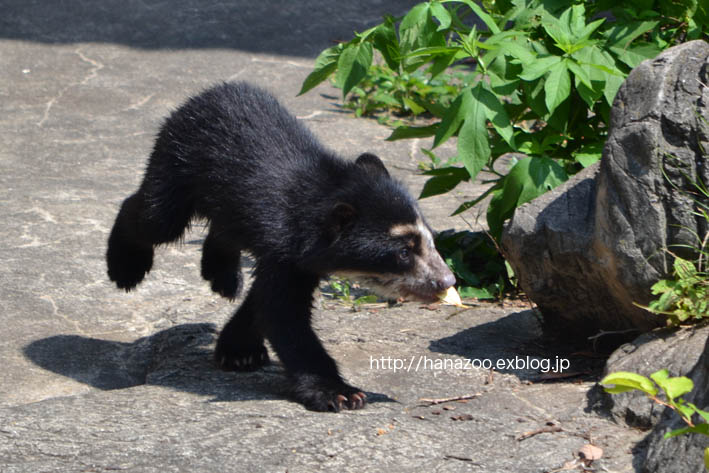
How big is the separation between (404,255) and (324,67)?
150cm

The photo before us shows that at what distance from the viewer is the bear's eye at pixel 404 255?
4328mm

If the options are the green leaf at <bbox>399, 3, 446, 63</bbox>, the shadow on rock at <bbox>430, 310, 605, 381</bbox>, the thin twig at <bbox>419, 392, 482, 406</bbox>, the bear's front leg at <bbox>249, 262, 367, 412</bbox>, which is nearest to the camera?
the thin twig at <bbox>419, 392, 482, 406</bbox>

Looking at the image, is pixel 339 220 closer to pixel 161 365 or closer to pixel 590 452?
pixel 161 365

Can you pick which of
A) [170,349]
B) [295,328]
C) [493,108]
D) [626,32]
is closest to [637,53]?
[626,32]

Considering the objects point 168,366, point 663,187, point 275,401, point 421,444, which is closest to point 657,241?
point 663,187

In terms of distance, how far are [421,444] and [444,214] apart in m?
3.78

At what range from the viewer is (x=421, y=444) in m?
3.56

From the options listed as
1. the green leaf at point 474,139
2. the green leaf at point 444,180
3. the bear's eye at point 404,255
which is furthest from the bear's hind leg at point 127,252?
the green leaf at point 474,139

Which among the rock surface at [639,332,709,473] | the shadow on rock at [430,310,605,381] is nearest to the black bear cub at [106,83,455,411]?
the shadow on rock at [430,310,605,381]

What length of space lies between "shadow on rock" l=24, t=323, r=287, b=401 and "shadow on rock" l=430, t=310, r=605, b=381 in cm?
99

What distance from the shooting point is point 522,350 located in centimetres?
469

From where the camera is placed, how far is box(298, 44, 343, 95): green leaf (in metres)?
5.26

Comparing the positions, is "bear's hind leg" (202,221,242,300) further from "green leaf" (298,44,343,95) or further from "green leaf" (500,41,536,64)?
"green leaf" (500,41,536,64)

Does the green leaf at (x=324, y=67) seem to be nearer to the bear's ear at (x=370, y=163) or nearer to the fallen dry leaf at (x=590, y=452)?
the bear's ear at (x=370, y=163)
